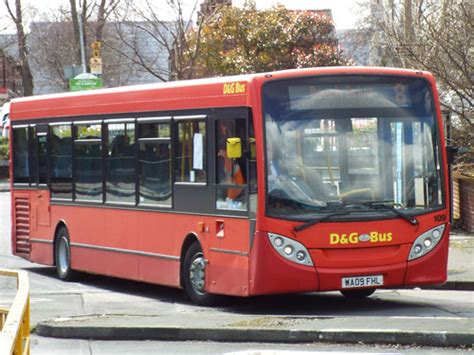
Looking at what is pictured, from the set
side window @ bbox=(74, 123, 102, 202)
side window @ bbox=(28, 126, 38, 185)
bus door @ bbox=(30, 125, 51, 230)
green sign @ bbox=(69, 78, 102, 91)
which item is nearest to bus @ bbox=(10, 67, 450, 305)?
side window @ bbox=(74, 123, 102, 202)

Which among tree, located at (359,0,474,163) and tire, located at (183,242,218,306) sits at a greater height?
tree, located at (359,0,474,163)

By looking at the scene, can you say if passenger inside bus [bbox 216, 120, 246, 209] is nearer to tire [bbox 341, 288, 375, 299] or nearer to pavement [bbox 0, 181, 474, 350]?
pavement [bbox 0, 181, 474, 350]

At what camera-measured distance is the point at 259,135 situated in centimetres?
1315

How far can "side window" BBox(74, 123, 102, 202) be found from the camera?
1750 cm

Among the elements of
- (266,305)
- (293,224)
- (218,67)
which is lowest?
(266,305)

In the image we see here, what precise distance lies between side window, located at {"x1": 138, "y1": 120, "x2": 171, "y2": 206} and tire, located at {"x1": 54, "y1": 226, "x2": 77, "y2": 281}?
9.56 feet

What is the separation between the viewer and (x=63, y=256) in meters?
18.9

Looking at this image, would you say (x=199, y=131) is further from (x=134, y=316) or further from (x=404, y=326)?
(x=404, y=326)

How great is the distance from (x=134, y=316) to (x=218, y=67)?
34091 millimetres

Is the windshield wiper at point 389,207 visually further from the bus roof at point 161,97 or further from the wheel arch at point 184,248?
the wheel arch at point 184,248

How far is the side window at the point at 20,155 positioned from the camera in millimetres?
20172

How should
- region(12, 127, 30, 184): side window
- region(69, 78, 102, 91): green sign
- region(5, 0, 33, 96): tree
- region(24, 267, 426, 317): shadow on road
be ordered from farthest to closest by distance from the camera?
region(5, 0, 33, 96): tree → region(69, 78, 102, 91): green sign → region(12, 127, 30, 184): side window → region(24, 267, 426, 317): shadow on road

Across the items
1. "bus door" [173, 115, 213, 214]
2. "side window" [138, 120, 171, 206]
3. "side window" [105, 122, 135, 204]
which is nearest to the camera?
"bus door" [173, 115, 213, 214]

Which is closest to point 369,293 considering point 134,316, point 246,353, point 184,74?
point 134,316
